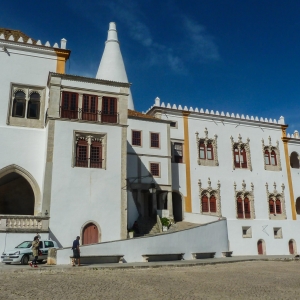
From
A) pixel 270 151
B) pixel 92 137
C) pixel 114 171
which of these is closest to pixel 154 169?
pixel 114 171

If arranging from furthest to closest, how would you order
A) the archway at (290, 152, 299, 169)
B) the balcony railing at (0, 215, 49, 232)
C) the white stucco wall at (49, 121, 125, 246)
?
the archway at (290, 152, 299, 169), the white stucco wall at (49, 121, 125, 246), the balcony railing at (0, 215, 49, 232)

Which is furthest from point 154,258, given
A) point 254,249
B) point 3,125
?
point 254,249

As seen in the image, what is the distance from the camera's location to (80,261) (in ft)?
52.3

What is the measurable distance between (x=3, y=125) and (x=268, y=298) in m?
17.5

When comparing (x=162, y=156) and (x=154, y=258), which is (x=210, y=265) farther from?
(x=162, y=156)

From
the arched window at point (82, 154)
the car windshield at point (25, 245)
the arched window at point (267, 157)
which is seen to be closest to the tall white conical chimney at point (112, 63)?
the arched window at point (267, 157)

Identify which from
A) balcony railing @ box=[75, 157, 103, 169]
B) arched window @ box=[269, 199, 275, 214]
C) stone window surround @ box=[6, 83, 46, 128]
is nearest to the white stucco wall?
balcony railing @ box=[75, 157, 103, 169]

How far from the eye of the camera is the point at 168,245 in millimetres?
19516

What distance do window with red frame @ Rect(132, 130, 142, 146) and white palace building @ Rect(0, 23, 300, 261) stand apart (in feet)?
0.34

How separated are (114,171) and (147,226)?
4.97m

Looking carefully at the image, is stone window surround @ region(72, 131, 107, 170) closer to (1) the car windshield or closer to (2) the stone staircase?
(2) the stone staircase

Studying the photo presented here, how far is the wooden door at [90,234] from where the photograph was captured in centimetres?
1969

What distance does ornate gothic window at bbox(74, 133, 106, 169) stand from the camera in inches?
823

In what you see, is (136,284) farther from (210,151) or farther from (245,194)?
(245,194)
